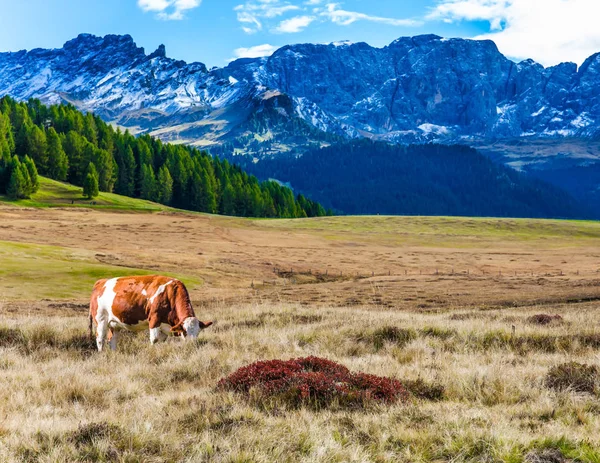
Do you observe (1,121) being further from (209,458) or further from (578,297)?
(209,458)

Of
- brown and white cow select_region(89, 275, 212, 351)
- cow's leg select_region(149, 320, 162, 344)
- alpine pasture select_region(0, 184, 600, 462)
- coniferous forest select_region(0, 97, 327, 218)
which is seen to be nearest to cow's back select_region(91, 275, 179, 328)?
brown and white cow select_region(89, 275, 212, 351)

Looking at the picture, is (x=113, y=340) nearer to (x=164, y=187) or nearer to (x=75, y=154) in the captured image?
(x=164, y=187)

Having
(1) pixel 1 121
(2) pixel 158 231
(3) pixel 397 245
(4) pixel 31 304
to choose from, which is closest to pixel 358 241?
(3) pixel 397 245

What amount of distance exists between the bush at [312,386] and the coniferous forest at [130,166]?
119843mm

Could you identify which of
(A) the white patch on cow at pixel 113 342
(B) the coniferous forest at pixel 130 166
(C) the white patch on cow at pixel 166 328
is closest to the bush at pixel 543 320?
(C) the white patch on cow at pixel 166 328

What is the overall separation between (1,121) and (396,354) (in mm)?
146717

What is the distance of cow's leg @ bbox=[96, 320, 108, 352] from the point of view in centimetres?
1390

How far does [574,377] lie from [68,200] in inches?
4739

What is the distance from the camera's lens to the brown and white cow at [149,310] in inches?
536

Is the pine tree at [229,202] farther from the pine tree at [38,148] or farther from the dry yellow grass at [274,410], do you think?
the dry yellow grass at [274,410]

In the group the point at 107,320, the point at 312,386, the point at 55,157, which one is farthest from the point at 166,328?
the point at 55,157

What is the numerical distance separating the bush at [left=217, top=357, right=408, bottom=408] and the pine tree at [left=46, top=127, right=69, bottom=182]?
143 meters

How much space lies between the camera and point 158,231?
280 feet

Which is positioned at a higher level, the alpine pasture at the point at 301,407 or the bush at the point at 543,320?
the alpine pasture at the point at 301,407
